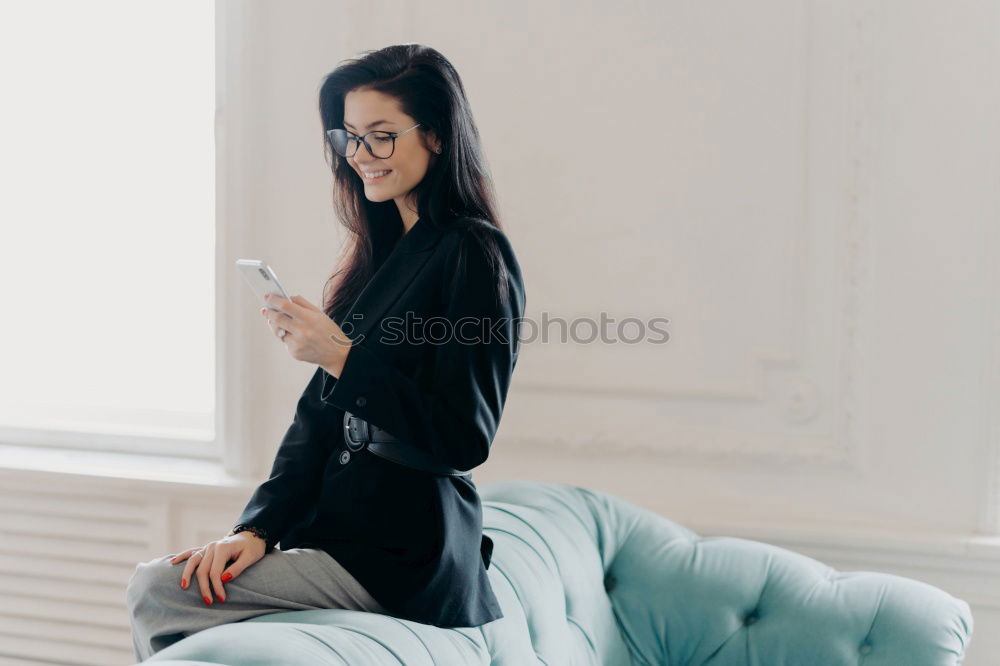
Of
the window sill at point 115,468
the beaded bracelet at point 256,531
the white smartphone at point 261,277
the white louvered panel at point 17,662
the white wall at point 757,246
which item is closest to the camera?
the white smartphone at point 261,277

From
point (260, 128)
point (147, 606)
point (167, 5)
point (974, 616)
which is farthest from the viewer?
point (167, 5)

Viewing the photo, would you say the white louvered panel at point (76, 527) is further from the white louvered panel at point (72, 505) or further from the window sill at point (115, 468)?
the window sill at point (115, 468)

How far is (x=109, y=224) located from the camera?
313 cm

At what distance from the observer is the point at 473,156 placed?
1497 millimetres

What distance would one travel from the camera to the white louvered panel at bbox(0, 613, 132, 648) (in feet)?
9.13

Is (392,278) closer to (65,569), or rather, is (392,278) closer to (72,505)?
(72,505)

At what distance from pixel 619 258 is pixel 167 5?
172cm

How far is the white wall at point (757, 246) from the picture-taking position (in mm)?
2246

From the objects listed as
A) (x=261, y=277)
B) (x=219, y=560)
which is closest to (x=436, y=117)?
(x=261, y=277)

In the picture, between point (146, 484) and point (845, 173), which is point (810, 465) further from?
point (146, 484)

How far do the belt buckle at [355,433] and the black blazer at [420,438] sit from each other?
1 centimetres

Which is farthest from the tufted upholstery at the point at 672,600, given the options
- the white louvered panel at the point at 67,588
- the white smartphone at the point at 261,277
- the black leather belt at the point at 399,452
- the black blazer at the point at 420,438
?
the white louvered panel at the point at 67,588

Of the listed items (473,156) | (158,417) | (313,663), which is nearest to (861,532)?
(473,156)

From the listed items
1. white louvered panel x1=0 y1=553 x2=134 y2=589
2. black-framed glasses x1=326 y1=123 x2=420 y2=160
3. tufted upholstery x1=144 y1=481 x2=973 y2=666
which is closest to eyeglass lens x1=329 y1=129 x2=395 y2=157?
black-framed glasses x1=326 y1=123 x2=420 y2=160
